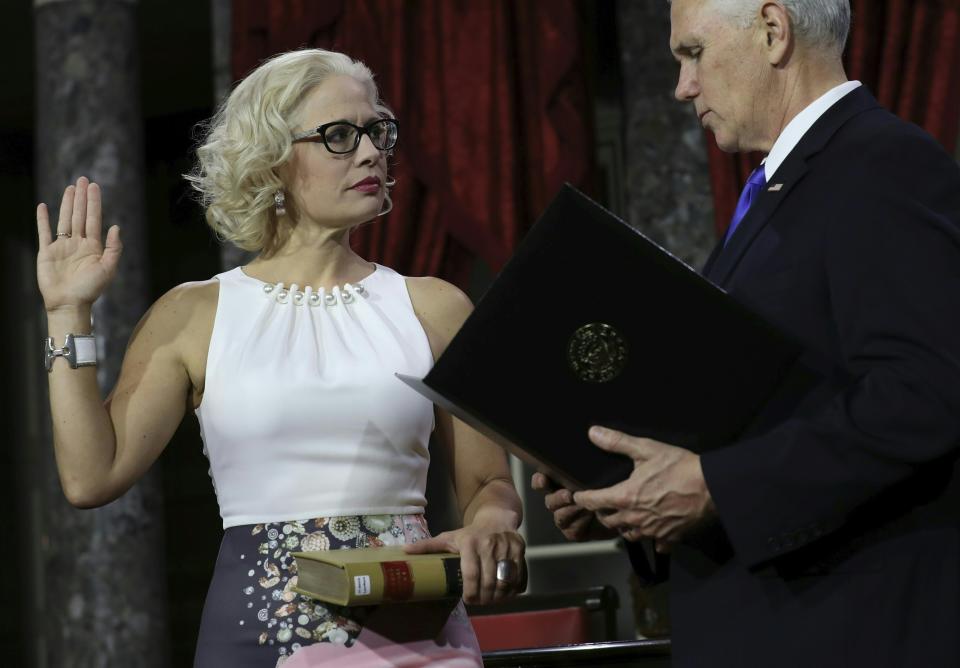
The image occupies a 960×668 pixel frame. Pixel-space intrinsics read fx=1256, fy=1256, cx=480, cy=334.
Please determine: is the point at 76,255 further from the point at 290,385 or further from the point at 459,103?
the point at 459,103

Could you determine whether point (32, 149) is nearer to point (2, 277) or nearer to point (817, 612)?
point (2, 277)

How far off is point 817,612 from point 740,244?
0.46 metres

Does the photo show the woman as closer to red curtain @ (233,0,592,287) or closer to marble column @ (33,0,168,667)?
red curtain @ (233,0,592,287)

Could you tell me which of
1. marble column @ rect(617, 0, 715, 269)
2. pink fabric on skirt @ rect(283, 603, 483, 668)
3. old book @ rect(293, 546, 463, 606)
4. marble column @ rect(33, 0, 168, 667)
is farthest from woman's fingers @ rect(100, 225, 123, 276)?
marble column @ rect(617, 0, 715, 269)

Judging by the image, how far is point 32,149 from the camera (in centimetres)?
809

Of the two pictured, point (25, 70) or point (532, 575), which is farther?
point (25, 70)

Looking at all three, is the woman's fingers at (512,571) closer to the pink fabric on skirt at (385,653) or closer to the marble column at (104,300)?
the pink fabric on skirt at (385,653)

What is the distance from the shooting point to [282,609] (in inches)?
76.4

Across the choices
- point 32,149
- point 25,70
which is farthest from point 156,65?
point 32,149

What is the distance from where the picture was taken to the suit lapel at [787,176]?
5.15 ft

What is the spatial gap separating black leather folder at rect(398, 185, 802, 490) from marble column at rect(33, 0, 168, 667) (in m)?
3.17

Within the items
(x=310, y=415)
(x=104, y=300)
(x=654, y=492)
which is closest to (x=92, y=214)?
(x=310, y=415)

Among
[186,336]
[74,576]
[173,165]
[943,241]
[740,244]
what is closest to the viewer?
[943,241]

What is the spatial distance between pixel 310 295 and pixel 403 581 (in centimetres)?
68
